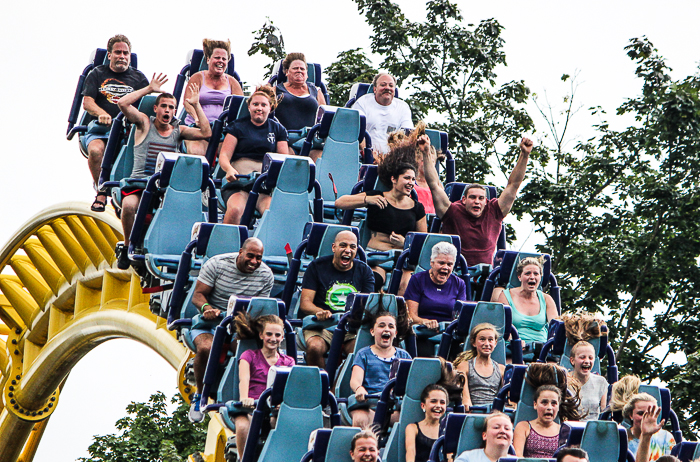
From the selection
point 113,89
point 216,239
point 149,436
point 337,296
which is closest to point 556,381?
point 337,296

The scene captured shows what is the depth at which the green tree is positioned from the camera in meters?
13.1

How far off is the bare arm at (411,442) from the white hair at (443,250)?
1344 mm

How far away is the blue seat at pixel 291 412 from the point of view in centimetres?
541

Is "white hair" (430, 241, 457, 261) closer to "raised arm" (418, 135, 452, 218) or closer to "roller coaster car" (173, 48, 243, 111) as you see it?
"raised arm" (418, 135, 452, 218)

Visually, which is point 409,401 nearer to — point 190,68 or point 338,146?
point 338,146

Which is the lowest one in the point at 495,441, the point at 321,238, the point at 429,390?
the point at 495,441

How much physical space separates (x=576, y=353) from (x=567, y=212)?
21.1ft

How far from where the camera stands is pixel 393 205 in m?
7.32

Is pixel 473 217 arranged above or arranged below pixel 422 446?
above

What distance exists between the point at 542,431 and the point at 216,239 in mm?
2375

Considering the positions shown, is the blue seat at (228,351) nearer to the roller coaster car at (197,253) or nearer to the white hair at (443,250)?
the roller coaster car at (197,253)

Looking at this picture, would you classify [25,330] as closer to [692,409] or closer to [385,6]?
[385,6]

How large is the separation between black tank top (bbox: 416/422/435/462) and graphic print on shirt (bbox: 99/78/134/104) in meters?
4.45

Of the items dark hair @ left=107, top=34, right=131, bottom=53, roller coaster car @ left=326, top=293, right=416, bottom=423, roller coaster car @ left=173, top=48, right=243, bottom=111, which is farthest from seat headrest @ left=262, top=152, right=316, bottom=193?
roller coaster car @ left=173, top=48, right=243, bottom=111
